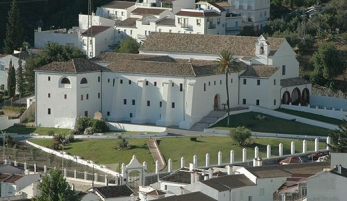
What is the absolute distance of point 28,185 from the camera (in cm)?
9738

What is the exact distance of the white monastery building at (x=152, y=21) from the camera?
13312 centimetres

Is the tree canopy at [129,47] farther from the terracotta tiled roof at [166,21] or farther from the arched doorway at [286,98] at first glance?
the arched doorway at [286,98]

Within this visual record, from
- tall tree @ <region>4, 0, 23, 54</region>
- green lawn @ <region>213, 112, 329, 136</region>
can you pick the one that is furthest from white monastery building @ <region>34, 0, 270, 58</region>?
green lawn @ <region>213, 112, 329, 136</region>

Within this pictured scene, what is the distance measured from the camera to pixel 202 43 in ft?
402

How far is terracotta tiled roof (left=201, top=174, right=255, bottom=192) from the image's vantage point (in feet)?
288

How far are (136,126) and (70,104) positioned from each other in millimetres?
5044

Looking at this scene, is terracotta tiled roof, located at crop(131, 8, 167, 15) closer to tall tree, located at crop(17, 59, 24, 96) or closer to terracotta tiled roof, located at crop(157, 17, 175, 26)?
terracotta tiled roof, located at crop(157, 17, 175, 26)

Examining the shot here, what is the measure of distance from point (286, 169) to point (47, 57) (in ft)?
116

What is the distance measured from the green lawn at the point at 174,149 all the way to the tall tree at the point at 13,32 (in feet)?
87.5

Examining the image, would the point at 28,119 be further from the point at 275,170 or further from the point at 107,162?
the point at 275,170

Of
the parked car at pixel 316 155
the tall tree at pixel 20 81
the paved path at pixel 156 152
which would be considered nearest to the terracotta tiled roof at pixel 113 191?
the paved path at pixel 156 152

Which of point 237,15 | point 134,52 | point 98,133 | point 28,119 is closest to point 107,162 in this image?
point 98,133

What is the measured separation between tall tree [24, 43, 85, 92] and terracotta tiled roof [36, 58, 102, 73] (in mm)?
6013

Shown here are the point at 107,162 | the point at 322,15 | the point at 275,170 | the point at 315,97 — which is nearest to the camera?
the point at 275,170
